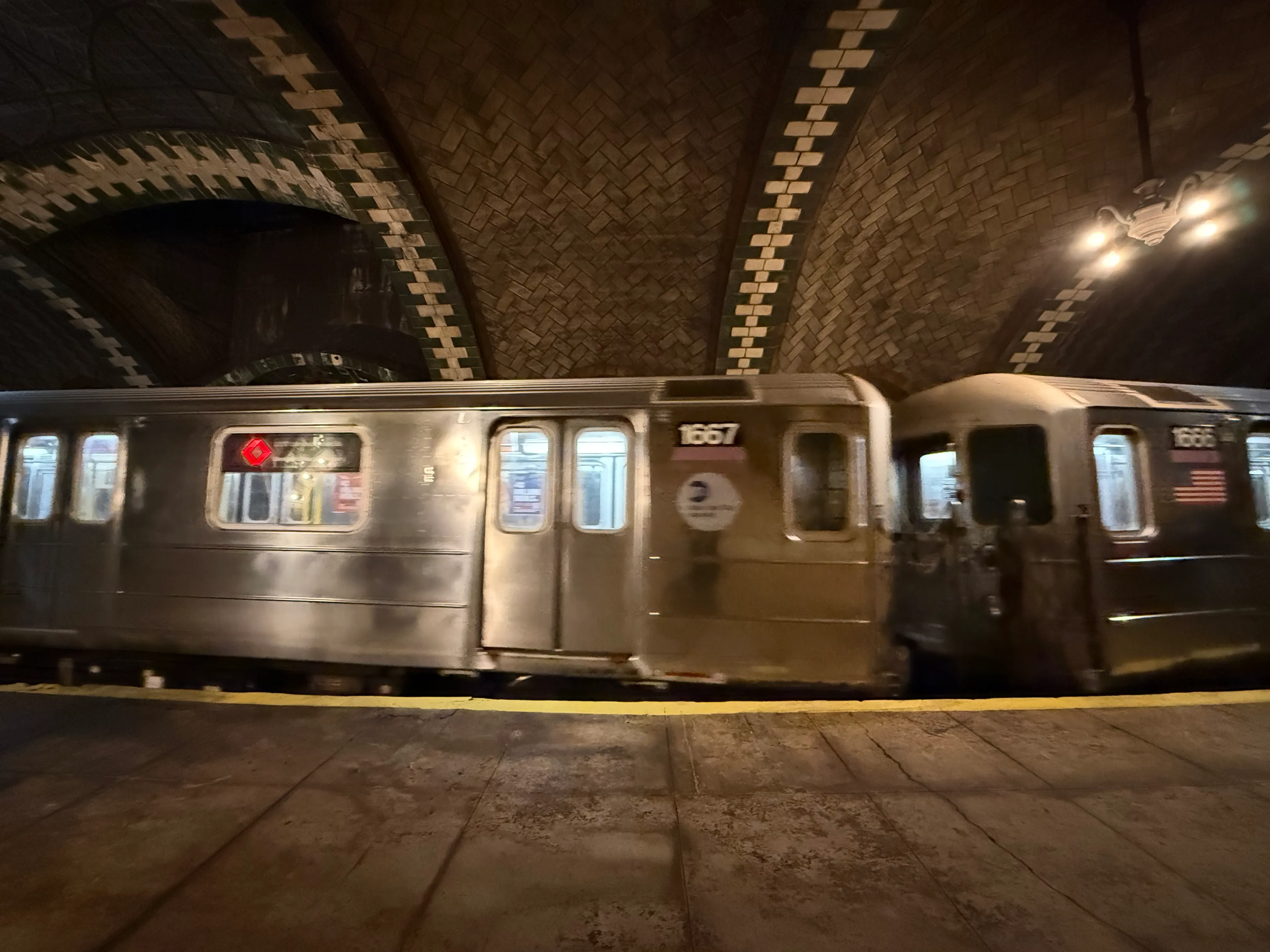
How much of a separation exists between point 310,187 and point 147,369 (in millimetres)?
6298

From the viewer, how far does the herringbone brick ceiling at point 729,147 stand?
255 inches

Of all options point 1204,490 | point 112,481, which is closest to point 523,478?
point 112,481

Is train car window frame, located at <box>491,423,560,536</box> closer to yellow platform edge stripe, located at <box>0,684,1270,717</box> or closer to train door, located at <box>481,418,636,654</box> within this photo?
train door, located at <box>481,418,636,654</box>

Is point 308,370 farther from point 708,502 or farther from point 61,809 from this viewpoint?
point 708,502

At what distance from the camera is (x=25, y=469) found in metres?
5.37

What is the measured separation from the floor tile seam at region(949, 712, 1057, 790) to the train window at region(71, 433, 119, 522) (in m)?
7.19

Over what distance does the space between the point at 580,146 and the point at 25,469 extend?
274 inches

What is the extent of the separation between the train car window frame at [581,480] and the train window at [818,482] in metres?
1.26

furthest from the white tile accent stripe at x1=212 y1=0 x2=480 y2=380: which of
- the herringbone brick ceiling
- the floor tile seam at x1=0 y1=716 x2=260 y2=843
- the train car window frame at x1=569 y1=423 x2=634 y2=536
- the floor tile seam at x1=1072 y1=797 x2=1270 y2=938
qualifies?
the floor tile seam at x1=1072 y1=797 x2=1270 y2=938

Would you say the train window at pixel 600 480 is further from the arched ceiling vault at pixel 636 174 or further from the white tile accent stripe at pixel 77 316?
the white tile accent stripe at pixel 77 316

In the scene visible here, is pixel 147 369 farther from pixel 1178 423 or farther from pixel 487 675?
pixel 1178 423

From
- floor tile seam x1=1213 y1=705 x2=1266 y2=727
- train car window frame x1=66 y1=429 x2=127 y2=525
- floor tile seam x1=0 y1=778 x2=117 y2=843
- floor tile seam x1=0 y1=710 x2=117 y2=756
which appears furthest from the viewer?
train car window frame x1=66 y1=429 x2=127 y2=525

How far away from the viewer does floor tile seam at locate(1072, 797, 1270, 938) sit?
214 cm

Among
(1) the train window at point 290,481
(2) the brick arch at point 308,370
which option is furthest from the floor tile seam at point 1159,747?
(2) the brick arch at point 308,370
